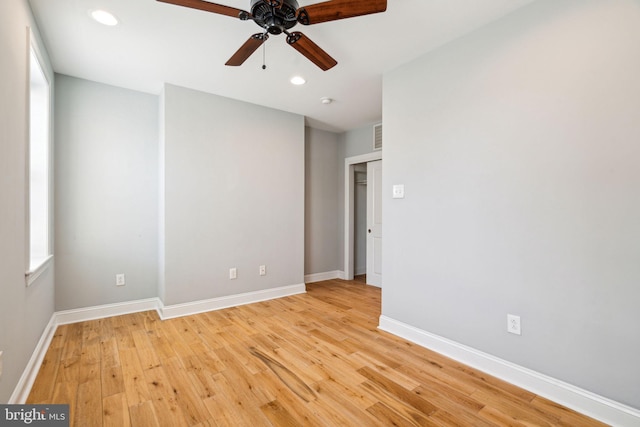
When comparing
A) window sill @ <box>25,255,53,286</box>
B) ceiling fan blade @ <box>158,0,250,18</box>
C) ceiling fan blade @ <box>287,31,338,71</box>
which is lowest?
window sill @ <box>25,255,53,286</box>

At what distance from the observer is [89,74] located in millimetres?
3035

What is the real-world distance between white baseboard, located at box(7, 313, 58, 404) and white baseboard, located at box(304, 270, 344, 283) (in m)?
3.21

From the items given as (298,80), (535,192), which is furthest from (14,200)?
(535,192)

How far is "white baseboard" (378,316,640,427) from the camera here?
5.27 feet

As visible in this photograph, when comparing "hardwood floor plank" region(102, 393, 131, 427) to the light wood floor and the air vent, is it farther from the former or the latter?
the air vent

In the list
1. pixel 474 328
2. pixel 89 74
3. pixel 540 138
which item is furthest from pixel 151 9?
pixel 474 328

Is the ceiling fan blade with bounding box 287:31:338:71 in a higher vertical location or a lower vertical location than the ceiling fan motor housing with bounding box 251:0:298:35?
lower

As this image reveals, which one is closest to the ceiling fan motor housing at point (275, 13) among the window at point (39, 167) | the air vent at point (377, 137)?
the window at point (39, 167)

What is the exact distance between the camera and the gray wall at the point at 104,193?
10.1 feet

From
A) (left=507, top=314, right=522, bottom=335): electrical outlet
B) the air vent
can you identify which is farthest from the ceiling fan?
the air vent

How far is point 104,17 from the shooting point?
2.11 metres

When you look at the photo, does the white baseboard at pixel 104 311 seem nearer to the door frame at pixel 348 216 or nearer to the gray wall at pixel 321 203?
the gray wall at pixel 321 203

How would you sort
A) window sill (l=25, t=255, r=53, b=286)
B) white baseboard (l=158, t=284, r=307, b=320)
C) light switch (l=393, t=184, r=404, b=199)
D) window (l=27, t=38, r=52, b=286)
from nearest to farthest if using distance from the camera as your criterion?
1. window sill (l=25, t=255, r=53, b=286)
2. window (l=27, t=38, r=52, b=286)
3. light switch (l=393, t=184, r=404, b=199)
4. white baseboard (l=158, t=284, r=307, b=320)

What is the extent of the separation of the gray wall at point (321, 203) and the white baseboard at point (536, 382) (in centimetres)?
251
